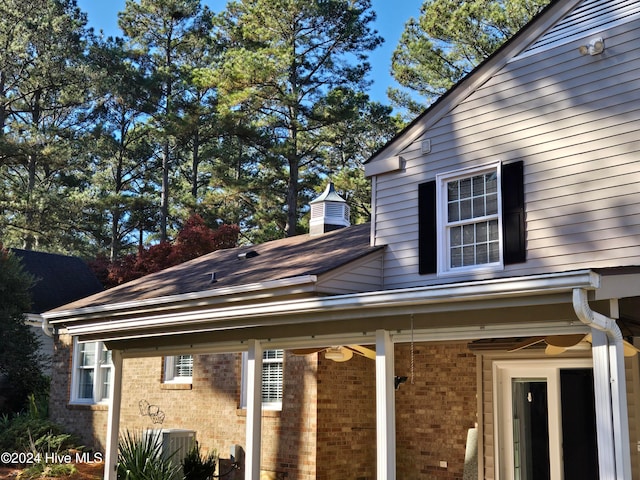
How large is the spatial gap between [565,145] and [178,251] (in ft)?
60.0

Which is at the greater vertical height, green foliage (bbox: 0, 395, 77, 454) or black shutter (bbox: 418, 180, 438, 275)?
black shutter (bbox: 418, 180, 438, 275)

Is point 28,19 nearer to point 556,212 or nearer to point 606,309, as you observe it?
point 556,212

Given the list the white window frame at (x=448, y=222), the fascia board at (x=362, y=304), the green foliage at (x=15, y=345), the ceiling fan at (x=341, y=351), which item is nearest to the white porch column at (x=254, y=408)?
the fascia board at (x=362, y=304)

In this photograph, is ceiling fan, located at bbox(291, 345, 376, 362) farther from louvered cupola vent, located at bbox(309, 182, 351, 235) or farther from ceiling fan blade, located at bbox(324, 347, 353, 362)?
louvered cupola vent, located at bbox(309, 182, 351, 235)

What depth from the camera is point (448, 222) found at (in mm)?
10305

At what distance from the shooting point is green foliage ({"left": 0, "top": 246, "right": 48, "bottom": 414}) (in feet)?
59.7

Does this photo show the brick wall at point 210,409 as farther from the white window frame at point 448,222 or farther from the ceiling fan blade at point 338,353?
the white window frame at point 448,222

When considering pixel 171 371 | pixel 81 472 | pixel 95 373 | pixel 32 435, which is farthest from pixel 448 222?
pixel 32 435

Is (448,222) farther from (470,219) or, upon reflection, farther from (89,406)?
(89,406)

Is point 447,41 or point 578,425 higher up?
point 447,41

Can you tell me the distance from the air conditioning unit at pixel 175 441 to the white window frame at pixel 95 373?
14.3 ft

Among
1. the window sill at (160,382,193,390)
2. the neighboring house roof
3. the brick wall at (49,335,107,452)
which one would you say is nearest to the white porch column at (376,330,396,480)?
the window sill at (160,382,193,390)

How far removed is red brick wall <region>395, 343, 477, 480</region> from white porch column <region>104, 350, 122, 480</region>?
464 centimetres

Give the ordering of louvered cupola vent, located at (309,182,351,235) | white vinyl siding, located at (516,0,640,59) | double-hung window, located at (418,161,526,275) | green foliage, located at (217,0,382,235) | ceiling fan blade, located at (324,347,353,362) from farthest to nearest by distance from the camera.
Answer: green foliage, located at (217,0,382,235) < louvered cupola vent, located at (309,182,351,235) < ceiling fan blade, located at (324,347,353,362) < double-hung window, located at (418,161,526,275) < white vinyl siding, located at (516,0,640,59)
